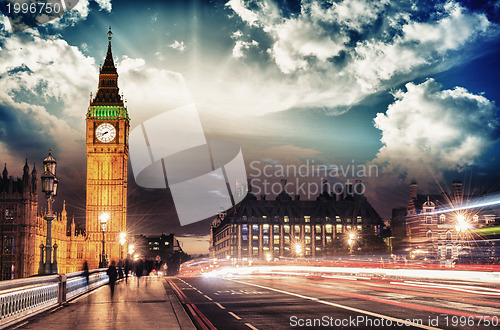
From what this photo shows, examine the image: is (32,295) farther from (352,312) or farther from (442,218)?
(442,218)

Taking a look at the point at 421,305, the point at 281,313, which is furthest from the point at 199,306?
the point at 421,305

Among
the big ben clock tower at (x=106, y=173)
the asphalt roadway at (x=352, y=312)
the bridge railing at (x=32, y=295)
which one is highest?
the big ben clock tower at (x=106, y=173)

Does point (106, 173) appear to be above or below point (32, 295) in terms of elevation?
above

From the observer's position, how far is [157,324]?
13891 mm

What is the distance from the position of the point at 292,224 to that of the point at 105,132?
75.5 m

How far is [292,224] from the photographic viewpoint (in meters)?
174

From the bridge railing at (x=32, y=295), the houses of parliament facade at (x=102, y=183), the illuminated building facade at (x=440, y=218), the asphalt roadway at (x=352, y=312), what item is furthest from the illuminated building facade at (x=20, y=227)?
the asphalt roadway at (x=352, y=312)

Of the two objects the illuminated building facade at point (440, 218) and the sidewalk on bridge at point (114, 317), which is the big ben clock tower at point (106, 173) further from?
the sidewalk on bridge at point (114, 317)

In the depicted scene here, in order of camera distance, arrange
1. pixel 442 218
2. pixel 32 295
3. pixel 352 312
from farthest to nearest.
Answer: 1. pixel 442 218
2. pixel 32 295
3. pixel 352 312

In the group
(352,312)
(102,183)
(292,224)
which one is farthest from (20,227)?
(292,224)

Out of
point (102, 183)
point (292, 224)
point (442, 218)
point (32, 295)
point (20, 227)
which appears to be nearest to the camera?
point (32, 295)

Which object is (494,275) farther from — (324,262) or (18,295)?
(324,262)

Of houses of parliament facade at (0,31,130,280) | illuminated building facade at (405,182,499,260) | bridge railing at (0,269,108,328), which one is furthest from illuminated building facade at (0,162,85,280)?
illuminated building facade at (405,182,499,260)

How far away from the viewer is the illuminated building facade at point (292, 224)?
171 meters
